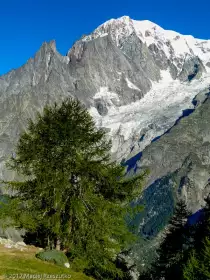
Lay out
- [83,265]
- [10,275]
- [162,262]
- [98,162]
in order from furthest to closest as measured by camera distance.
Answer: [162,262]
[98,162]
[83,265]
[10,275]

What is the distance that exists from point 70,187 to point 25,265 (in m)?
7.97

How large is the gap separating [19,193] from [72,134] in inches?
270

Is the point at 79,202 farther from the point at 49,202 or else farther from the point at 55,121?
the point at 55,121

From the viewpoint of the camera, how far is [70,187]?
34875mm

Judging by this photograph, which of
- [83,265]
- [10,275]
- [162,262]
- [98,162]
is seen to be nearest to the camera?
[10,275]

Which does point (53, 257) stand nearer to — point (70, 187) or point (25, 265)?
point (25, 265)

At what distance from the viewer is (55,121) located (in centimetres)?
3550

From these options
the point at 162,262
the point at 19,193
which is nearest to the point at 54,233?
the point at 19,193

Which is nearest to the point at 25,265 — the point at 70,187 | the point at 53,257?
the point at 53,257

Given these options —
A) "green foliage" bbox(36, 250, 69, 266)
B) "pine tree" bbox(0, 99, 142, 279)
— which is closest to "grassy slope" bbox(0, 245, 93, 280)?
"green foliage" bbox(36, 250, 69, 266)

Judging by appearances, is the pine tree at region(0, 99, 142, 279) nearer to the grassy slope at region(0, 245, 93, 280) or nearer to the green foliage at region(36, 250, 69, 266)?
the green foliage at region(36, 250, 69, 266)

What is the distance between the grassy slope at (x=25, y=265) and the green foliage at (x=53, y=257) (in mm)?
498

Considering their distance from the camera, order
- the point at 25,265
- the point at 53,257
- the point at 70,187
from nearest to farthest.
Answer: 1. the point at 25,265
2. the point at 53,257
3. the point at 70,187

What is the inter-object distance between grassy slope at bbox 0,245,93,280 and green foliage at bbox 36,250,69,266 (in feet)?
1.64
